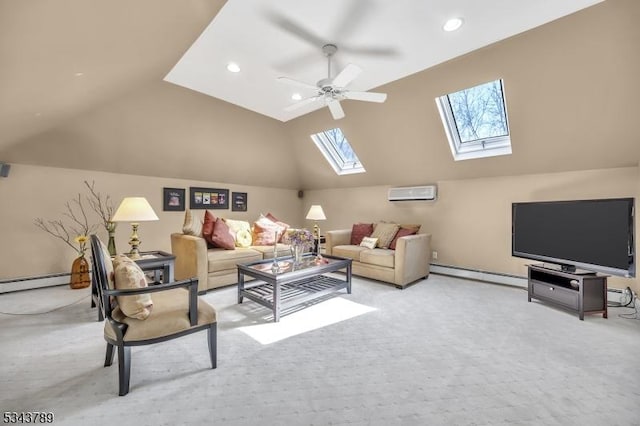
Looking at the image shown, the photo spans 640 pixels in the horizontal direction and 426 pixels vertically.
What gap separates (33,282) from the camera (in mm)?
→ 3689

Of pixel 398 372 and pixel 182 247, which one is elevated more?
pixel 182 247

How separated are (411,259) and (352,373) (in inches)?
95.4

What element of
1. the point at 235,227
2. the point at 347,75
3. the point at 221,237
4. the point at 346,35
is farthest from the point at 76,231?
the point at 346,35

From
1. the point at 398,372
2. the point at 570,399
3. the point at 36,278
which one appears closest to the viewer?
the point at 570,399

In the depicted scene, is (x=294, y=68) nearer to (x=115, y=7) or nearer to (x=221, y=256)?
(x=115, y=7)

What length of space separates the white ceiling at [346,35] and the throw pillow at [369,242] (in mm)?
2453

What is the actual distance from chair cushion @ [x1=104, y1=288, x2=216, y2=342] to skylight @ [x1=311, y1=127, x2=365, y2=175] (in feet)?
13.9

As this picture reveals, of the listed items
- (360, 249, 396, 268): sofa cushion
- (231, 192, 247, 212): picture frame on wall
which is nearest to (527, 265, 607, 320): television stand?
(360, 249, 396, 268): sofa cushion

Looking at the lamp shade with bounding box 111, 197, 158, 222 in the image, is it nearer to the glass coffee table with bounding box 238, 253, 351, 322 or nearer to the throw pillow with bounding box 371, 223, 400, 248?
the glass coffee table with bounding box 238, 253, 351, 322

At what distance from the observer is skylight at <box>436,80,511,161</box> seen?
3.69m

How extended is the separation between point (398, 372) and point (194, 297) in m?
1.54

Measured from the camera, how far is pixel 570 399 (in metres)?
1.65

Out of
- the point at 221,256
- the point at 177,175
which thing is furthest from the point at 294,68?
the point at 177,175

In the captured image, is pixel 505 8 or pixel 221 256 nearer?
pixel 505 8
